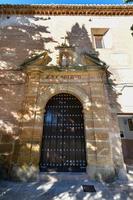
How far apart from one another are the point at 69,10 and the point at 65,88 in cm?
439

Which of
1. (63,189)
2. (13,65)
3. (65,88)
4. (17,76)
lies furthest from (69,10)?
(63,189)

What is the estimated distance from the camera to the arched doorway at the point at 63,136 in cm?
523

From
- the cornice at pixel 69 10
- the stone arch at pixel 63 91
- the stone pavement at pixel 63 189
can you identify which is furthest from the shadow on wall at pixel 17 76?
the stone pavement at pixel 63 189

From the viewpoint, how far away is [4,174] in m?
4.84

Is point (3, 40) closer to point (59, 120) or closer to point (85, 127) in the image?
point (59, 120)

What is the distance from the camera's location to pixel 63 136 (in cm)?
563

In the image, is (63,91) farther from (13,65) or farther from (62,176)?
(62,176)

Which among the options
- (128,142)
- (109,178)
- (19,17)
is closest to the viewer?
(109,178)

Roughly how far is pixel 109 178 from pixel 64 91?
305 centimetres

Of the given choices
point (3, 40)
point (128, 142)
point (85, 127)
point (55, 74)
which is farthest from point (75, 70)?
point (128, 142)

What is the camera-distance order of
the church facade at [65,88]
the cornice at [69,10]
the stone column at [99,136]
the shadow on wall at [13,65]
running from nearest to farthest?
the stone column at [99,136], the church facade at [65,88], the shadow on wall at [13,65], the cornice at [69,10]

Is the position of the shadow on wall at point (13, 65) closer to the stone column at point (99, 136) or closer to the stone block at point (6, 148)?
the stone block at point (6, 148)

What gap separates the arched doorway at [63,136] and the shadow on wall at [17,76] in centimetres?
47

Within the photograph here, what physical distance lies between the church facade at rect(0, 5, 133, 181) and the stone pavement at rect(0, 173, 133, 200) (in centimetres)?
27
